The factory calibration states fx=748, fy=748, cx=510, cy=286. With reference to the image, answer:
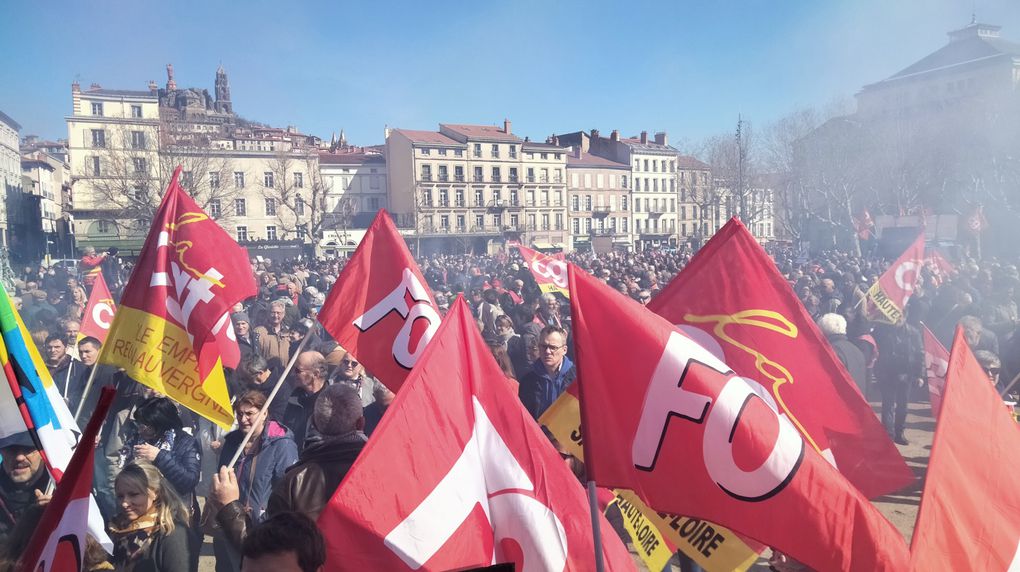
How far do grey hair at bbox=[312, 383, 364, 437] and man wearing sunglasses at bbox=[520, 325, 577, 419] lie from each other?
2.32 m

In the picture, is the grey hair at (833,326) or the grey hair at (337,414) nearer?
the grey hair at (337,414)

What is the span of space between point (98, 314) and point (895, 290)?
8.37m

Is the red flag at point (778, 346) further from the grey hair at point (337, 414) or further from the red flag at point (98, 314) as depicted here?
the red flag at point (98, 314)

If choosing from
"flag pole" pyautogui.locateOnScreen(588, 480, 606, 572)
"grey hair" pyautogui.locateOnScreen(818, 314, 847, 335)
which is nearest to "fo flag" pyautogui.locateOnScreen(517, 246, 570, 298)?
"grey hair" pyautogui.locateOnScreen(818, 314, 847, 335)

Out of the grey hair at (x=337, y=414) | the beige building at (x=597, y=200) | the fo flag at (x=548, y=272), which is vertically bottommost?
the grey hair at (x=337, y=414)

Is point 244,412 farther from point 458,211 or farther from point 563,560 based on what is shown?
point 458,211

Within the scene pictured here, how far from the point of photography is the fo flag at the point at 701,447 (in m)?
2.27

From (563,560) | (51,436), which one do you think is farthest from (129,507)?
(563,560)

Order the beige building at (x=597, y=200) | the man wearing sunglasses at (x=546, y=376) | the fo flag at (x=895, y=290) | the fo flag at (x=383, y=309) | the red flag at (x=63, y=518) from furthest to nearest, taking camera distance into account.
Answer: the beige building at (x=597, y=200) < the fo flag at (x=895, y=290) < the man wearing sunglasses at (x=546, y=376) < the fo flag at (x=383, y=309) < the red flag at (x=63, y=518)

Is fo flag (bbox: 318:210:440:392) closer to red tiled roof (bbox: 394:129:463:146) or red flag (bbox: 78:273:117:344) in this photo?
red flag (bbox: 78:273:117:344)

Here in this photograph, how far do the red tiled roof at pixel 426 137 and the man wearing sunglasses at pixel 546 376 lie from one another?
61.0 metres

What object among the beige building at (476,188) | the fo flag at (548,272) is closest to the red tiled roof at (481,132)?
the beige building at (476,188)

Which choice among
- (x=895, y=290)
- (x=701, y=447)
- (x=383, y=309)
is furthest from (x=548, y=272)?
(x=701, y=447)

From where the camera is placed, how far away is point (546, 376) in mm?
5480
